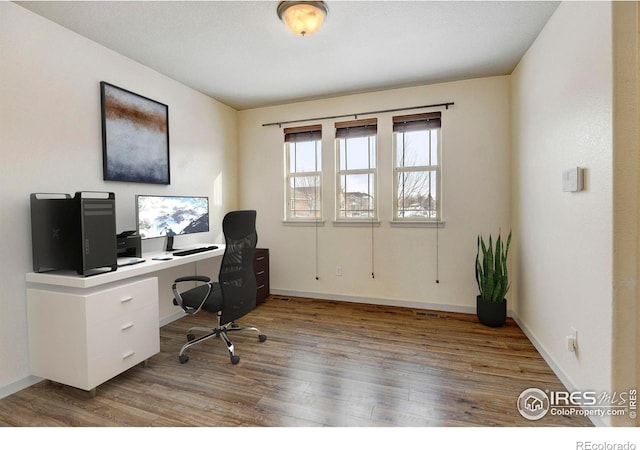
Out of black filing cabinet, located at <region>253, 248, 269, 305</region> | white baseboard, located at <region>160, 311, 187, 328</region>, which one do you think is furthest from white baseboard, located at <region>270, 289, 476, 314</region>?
white baseboard, located at <region>160, 311, 187, 328</region>

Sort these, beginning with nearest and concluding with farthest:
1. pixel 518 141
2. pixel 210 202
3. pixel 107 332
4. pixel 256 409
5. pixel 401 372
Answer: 1. pixel 256 409
2. pixel 107 332
3. pixel 401 372
4. pixel 518 141
5. pixel 210 202

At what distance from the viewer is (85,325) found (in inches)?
76.0

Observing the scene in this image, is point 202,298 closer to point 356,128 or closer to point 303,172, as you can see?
point 303,172

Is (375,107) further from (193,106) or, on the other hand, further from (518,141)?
(193,106)

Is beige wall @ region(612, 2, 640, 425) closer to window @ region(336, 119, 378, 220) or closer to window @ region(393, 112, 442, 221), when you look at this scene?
window @ region(393, 112, 442, 221)

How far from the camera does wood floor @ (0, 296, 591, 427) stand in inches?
70.1

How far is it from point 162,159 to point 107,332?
183 centimetres

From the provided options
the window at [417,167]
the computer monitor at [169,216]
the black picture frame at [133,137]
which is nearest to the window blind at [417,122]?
the window at [417,167]

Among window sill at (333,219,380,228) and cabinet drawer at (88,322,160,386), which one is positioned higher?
window sill at (333,219,380,228)

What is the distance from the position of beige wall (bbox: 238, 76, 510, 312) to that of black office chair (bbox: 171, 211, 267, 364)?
1610mm

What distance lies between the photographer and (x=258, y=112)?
437 cm

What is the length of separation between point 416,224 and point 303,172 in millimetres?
1643
